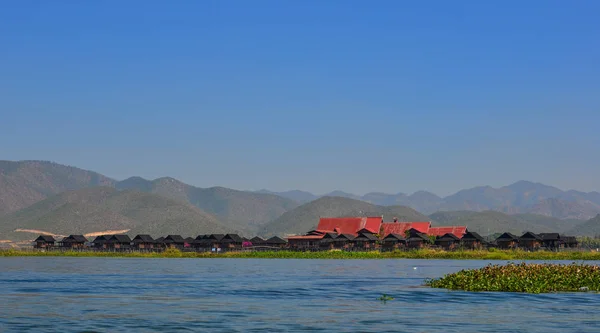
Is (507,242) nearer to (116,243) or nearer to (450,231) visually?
(450,231)

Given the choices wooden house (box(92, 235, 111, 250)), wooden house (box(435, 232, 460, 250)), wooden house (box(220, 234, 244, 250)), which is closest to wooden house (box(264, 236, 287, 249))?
wooden house (box(220, 234, 244, 250))

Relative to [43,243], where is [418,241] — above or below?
above

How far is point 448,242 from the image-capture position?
176 metres

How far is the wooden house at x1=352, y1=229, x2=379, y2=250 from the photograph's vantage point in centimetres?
17875

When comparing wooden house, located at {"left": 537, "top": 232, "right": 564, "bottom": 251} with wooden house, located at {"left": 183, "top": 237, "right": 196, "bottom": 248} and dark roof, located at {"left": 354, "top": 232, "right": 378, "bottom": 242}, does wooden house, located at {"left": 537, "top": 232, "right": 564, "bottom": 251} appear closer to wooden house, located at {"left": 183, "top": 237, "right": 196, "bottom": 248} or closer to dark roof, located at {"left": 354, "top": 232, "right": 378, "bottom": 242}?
dark roof, located at {"left": 354, "top": 232, "right": 378, "bottom": 242}

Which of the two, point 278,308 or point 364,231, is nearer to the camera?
point 278,308

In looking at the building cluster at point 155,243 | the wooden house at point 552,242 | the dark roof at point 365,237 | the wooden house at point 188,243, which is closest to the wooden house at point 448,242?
the dark roof at point 365,237

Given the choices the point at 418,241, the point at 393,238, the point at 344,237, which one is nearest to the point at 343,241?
the point at 344,237

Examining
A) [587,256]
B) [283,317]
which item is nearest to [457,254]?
[587,256]

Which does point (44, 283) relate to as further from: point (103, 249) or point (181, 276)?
point (103, 249)

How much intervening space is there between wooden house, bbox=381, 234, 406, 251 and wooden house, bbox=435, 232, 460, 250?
7465 mm

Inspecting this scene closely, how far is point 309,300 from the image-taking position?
5441 centimetres

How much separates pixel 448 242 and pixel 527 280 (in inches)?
4622

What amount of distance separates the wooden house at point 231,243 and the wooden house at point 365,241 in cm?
2794
